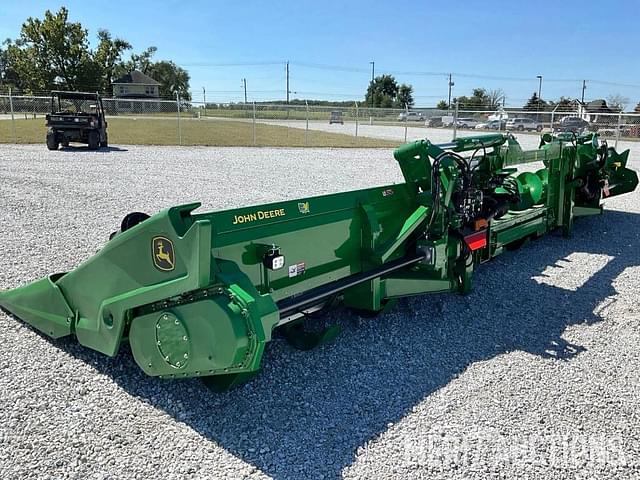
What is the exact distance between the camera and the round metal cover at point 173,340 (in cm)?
290

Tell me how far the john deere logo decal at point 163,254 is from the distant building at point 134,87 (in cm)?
7300

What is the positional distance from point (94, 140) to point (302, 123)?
87.3 feet

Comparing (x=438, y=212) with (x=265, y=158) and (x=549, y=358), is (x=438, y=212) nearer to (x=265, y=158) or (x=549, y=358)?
(x=549, y=358)

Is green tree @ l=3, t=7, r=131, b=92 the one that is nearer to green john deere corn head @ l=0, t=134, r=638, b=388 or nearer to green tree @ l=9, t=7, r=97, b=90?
green tree @ l=9, t=7, r=97, b=90

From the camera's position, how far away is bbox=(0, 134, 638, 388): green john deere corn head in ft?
9.21

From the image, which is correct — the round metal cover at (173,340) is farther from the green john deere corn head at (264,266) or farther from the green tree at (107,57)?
the green tree at (107,57)

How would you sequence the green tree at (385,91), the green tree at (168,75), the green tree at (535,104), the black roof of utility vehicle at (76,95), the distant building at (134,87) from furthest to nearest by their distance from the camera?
the green tree at (168,75) → the green tree at (385,91) → the distant building at (134,87) → the green tree at (535,104) → the black roof of utility vehicle at (76,95)

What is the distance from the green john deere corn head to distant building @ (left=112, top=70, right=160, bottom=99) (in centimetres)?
7182

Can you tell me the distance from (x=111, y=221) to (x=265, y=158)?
1025 centimetres

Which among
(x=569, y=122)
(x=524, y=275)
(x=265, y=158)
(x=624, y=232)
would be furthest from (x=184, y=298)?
(x=569, y=122)

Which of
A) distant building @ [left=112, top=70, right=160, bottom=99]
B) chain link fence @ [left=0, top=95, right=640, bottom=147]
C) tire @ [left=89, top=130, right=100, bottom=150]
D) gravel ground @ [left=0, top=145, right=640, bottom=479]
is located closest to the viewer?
gravel ground @ [left=0, top=145, right=640, bottom=479]

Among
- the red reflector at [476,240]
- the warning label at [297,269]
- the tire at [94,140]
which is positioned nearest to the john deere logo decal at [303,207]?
the warning label at [297,269]

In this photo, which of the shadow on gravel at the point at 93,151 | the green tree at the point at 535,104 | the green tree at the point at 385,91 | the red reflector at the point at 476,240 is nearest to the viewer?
the red reflector at the point at 476,240

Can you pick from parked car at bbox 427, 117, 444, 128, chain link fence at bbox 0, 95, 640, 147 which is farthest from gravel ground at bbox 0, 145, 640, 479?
parked car at bbox 427, 117, 444, 128
